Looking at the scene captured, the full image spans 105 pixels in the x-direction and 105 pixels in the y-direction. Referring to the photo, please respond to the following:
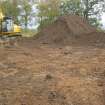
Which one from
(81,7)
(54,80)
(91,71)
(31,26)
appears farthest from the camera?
(31,26)

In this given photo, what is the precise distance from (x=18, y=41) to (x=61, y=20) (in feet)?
12.7

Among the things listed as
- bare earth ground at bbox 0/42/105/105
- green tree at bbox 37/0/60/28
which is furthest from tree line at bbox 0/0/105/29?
bare earth ground at bbox 0/42/105/105

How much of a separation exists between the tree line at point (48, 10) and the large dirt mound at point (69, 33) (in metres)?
12.9

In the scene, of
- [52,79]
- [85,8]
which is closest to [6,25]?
[52,79]

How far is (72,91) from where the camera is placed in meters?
9.32

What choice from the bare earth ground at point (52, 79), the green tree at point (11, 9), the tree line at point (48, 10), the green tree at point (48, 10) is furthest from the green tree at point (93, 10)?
the bare earth ground at point (52, 79)

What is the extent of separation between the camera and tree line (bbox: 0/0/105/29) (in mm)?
40375

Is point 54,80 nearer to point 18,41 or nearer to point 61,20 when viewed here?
point 18,41

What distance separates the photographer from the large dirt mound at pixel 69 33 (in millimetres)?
22266

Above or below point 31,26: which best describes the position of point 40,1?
above

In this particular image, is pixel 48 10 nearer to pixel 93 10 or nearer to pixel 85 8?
pixel 85 8

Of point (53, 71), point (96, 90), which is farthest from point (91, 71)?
point (96, 90)

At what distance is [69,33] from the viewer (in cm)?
2352

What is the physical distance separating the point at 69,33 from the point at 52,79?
13150 mm
